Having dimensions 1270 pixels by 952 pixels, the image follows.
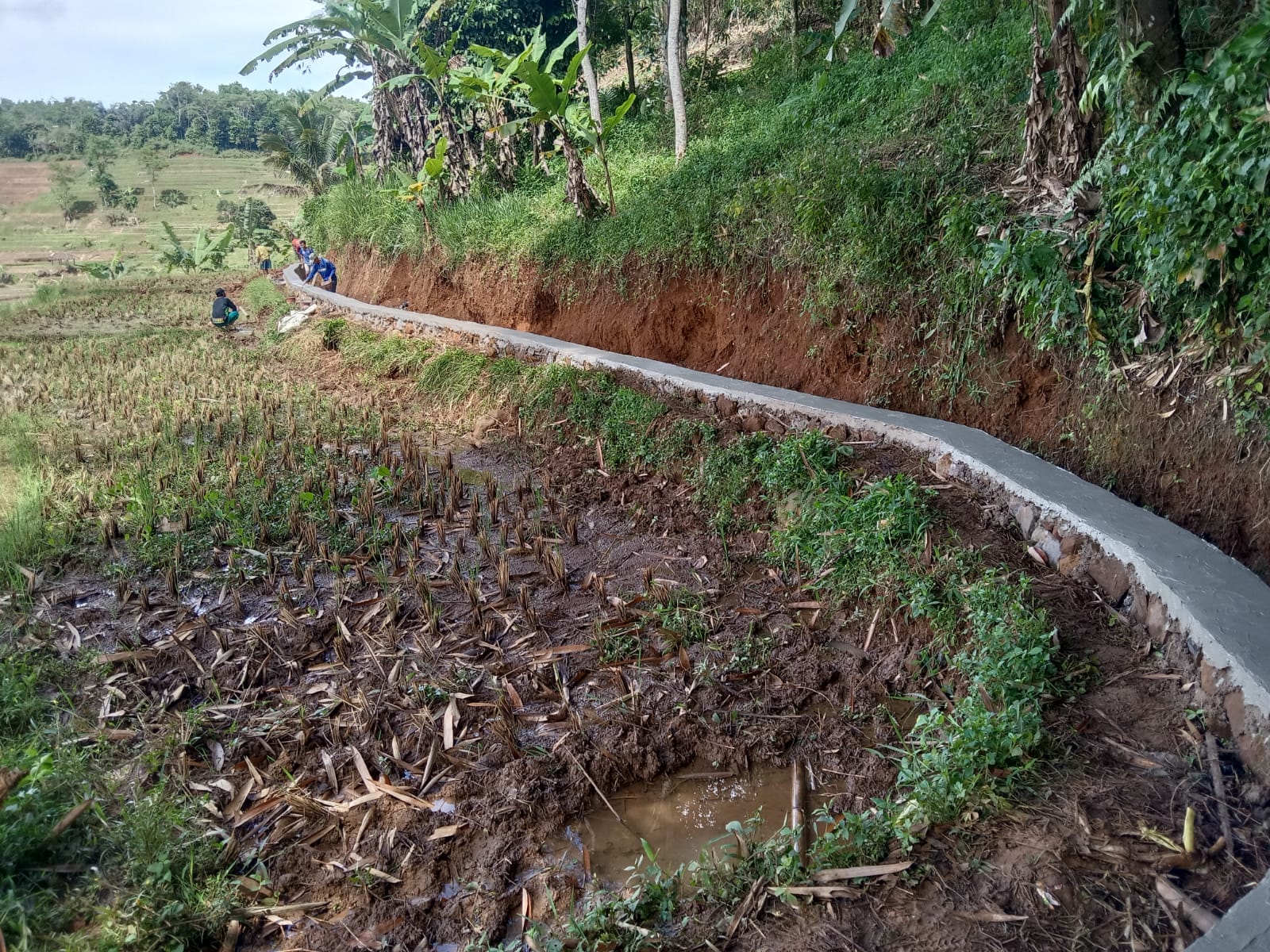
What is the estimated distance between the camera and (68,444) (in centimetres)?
612

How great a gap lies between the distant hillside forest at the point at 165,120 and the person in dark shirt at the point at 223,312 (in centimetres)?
951

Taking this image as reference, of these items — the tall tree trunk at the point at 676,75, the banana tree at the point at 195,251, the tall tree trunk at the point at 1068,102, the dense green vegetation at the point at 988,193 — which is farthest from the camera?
the banana tree at the point at 195,251

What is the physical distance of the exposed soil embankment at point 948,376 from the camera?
3494 millimetres

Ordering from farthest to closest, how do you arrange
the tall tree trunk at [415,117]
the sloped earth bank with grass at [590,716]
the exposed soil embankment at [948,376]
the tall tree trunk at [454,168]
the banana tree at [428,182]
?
the tall tree trunk at [415,117] < the tall tree trunk at [454,168] < the banana tree at [428,182] < the exposed soil embankment at [948,376] < the sloped earth bank with grass at [590,716]

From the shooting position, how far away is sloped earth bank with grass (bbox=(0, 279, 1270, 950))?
2211 millimetres

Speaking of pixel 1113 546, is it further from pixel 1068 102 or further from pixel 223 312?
pixel 223 312

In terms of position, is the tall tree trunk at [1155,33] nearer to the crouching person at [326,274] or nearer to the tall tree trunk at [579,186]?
the tall tree trunk at [579,186]

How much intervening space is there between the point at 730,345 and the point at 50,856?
5623 millimetres

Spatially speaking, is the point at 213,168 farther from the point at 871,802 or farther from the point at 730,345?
the point at 871,802

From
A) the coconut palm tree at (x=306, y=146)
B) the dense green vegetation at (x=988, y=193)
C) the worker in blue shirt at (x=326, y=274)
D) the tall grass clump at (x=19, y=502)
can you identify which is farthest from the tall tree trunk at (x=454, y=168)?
the coconut palm tree at (x=306, y=146)

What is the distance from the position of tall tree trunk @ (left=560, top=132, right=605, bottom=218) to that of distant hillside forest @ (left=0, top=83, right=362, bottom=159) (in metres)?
14.6

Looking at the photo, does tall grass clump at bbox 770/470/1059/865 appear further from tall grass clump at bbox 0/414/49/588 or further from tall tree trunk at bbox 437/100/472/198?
tall tree trunk at bbox 437/100/472/198

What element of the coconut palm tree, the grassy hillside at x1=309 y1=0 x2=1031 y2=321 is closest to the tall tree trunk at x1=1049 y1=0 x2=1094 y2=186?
the grassy hillside at x1=309 y1=0 x2=1031 y2=321

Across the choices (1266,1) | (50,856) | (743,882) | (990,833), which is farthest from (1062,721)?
(50,856)
